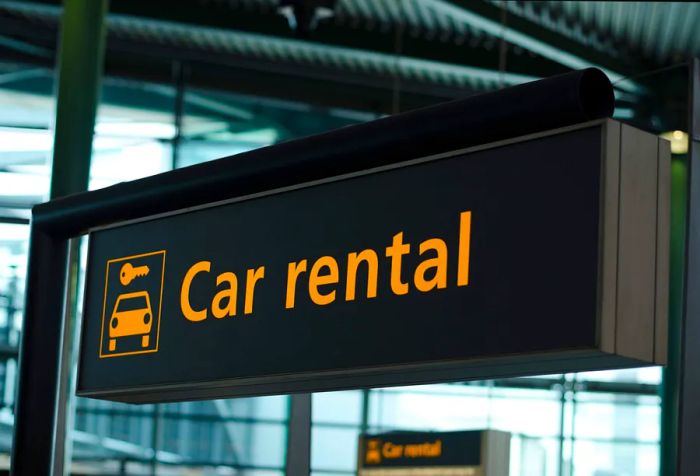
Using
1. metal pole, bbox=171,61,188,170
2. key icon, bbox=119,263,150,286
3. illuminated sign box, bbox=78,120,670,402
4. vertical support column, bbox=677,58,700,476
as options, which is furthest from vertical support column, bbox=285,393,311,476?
metal pole, bbox=171,61,188,170

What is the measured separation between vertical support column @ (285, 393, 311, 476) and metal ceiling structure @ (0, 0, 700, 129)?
9877 millimetres

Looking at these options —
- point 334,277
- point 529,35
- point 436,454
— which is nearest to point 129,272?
point 334,277

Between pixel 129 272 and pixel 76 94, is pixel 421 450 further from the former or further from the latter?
pixel 129 272

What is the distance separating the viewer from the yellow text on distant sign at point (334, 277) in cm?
190

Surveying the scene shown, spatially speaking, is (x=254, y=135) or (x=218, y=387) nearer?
(x=218, y=387)

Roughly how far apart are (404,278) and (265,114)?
14558mm

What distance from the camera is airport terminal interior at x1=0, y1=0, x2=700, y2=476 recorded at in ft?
47.9

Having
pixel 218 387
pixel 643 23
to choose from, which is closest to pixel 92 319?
pixel 218 387

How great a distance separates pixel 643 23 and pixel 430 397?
21.3 ft

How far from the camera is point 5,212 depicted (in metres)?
15.8

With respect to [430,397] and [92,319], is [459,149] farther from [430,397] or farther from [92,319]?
[430,397]

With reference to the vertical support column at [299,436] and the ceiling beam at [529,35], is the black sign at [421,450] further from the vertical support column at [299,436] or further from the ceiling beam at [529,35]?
the vertical support column at [299,436]

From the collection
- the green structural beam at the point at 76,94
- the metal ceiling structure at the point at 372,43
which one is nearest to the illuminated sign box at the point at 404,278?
the green structural beam at the point at 76,94

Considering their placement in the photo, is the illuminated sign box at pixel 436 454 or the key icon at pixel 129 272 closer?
the key icon at pixel 129 272
